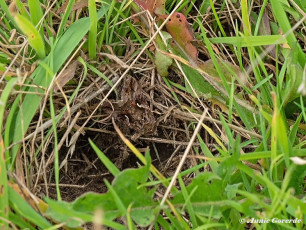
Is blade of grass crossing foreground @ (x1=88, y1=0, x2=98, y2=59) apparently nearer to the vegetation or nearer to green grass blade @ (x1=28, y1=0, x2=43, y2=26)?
the vegetation

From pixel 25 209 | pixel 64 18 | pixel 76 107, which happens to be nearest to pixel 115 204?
pixel 25 209

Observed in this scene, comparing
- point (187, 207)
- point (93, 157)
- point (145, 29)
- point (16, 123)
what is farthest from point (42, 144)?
point (145, 29)

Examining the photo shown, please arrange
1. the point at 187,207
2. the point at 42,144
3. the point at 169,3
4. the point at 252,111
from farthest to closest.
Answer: the point at 169,3, the point at 252,111, the point at 42,144, the point at 187,207

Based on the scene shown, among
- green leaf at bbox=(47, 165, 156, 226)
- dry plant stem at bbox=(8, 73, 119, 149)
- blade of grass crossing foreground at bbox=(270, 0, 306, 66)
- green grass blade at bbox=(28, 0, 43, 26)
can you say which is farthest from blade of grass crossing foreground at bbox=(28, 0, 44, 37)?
blade of grass crossing foreground at bbox=(270, 0, 306, 66)

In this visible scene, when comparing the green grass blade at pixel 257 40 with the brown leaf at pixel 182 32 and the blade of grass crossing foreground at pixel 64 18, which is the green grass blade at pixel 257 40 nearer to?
the brown leaf at pixel 182 32

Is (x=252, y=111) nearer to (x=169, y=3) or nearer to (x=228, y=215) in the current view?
(x=228, y=215)

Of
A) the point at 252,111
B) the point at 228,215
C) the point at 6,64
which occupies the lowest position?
the point at 228,215
